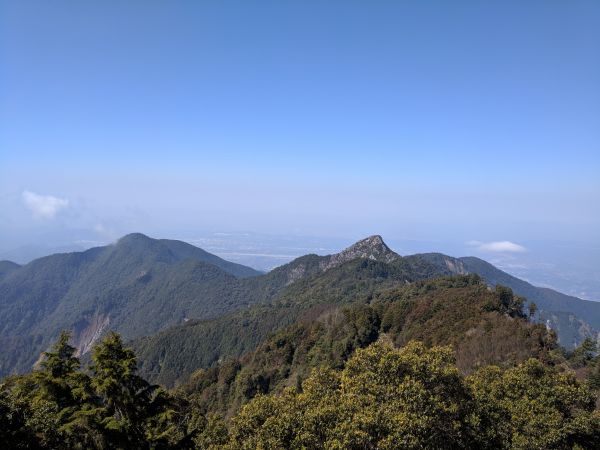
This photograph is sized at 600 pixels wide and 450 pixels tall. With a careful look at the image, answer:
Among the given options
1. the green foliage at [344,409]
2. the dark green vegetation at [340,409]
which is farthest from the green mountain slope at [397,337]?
the green foliage at [344,409]

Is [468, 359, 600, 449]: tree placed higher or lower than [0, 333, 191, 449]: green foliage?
higher

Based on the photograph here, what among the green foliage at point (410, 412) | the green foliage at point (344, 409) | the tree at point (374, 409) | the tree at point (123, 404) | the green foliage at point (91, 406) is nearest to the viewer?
the tree at point (374, 409)

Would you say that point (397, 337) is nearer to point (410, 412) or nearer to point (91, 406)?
point (91, 406)

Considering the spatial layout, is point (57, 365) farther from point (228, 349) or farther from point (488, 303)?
point (228, 349)

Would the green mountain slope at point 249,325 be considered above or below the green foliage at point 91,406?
below

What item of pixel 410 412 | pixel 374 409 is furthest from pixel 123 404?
pixel 410 412

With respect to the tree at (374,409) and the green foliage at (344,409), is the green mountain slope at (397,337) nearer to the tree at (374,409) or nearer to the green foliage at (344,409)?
the green foliage at (344,409)

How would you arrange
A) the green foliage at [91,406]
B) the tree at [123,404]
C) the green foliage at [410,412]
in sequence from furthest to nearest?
the tree at [123,404], the green foliage at [91,406], the green foliage at [410,412]

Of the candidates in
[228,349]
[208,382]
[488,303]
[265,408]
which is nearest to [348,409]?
[265,408]

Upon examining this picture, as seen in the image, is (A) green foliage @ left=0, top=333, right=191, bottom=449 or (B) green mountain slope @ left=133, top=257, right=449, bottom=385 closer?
(A) green foliage @ left=0, top=333, right=191, bottom=449

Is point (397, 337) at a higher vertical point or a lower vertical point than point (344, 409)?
lower

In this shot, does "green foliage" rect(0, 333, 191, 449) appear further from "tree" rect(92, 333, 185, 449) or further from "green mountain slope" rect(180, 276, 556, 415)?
"green mountain slope" rect(180, 276, 556, 415)

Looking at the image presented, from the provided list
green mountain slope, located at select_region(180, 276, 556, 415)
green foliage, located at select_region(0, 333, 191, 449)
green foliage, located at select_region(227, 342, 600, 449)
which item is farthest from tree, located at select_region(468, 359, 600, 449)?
green mountain slope, located at select_region(180, 276, 556, 415)

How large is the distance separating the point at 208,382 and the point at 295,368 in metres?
21.6
